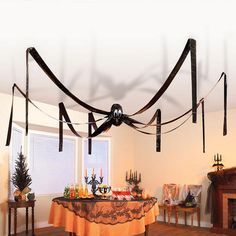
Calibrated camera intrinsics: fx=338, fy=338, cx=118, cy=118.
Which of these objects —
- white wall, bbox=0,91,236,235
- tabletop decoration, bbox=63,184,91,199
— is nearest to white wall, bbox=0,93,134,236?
white wall, bbox=0,91,236,235

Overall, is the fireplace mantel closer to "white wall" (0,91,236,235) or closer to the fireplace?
the fireplace

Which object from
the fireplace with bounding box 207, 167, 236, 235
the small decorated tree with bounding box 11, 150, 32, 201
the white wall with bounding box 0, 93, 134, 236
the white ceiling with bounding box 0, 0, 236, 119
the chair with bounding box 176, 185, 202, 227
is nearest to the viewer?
the white ceiling with bounding box 0, 0, 236, 119

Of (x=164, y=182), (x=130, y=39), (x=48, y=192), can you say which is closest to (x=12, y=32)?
(x=130, y=39)

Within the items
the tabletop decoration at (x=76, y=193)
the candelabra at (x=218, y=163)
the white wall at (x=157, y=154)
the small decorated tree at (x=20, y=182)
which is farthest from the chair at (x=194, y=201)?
the small decorated tree at (x=20, y=182)

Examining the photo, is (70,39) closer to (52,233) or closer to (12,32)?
(12,32)

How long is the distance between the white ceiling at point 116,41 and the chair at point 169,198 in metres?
2.94

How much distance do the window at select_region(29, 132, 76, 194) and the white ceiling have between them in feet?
6.50

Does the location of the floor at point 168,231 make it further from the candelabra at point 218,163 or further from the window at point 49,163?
the candelabra at point 218,163

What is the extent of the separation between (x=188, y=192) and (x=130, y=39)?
4.97 meters

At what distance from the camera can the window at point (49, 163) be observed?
23.8ft

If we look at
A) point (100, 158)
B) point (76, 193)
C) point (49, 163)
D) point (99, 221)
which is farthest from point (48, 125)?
point (99, 221)

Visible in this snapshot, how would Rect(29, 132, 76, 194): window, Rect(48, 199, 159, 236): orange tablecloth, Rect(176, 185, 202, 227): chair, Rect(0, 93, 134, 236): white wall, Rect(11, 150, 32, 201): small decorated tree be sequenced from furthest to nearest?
Rect(29, 132, 76, 194): window < Rect(176, 185, 202, 227): chair < Rect(0, 93, 134, 236): white wall < Rect(11, 150, 32, 201): small decorated tree < Rect(48, 199, 159, 236): orange tablecloth

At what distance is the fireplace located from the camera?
6.61 meters

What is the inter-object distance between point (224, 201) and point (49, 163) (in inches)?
150
